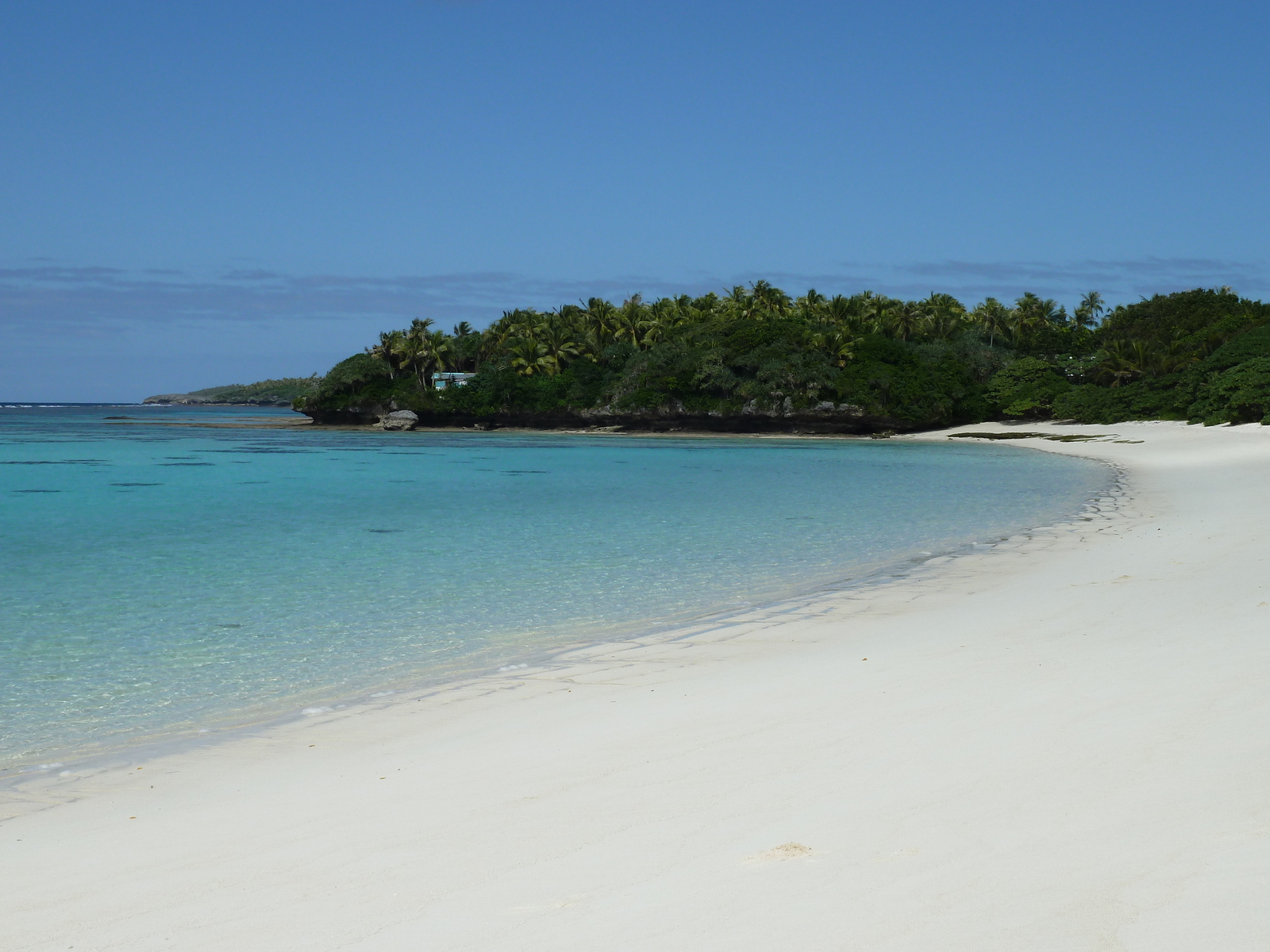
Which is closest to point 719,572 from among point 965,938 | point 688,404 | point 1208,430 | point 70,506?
point 965,938

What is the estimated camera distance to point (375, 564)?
599 inches

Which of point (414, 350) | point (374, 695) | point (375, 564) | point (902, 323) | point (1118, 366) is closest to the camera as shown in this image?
point (374, 695)

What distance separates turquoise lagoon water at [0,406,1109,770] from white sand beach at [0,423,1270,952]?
160cm

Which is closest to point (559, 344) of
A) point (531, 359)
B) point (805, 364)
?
point (531, 359)

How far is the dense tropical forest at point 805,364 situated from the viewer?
244 feet

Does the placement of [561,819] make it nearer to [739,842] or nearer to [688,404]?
[739,842]

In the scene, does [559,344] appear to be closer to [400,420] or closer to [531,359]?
[531,359]

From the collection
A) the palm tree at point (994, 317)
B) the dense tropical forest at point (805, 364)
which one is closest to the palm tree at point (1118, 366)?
the dense tropical forest at point (805, 364)

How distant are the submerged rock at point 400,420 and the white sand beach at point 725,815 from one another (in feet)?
296

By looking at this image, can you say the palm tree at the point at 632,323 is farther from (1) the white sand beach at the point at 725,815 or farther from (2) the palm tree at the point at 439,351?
(1) the white sand beach at the point at 725,815

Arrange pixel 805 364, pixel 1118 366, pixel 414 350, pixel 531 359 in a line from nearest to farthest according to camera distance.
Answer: pixel 1118 366, pixel 805 364, pixel 531 359, pixel 414 350

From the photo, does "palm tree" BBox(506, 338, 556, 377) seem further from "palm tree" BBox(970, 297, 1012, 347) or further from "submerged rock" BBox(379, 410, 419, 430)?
"palm tree" BBox(970, 297, 1012, 347)

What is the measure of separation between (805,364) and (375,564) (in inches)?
2758

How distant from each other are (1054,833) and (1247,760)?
4.23 ft
